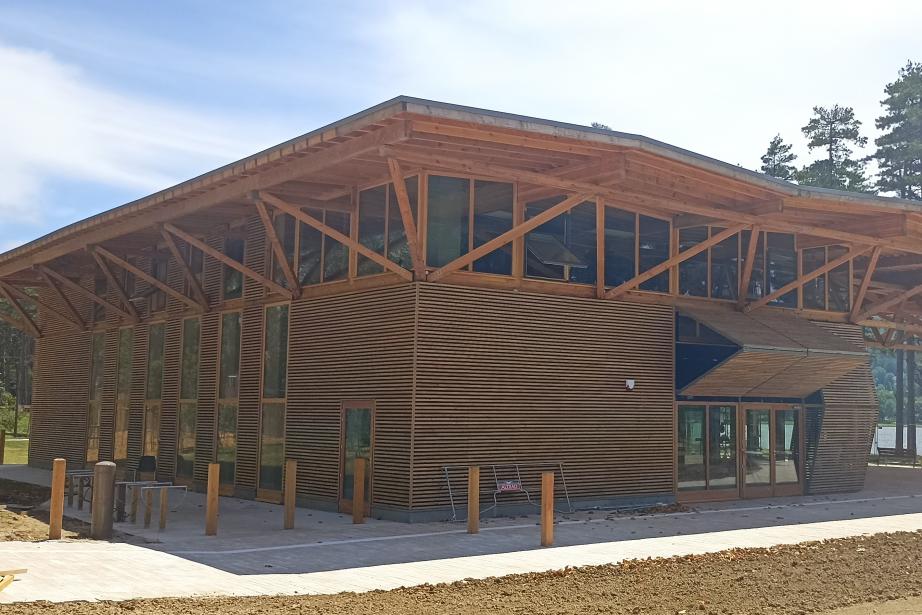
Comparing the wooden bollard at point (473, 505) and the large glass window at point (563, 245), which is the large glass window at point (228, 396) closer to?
the large glass window at point (563, 245)

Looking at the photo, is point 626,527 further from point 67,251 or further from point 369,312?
point 67,251

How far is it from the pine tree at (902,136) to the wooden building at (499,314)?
108ft

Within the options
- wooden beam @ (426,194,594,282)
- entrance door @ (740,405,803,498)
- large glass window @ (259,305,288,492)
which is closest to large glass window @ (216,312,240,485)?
large glass window @ (259,305,288,492)

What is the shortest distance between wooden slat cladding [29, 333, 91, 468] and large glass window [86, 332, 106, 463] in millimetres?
205

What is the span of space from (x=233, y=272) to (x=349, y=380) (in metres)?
5.44

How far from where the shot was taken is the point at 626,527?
1462 cm

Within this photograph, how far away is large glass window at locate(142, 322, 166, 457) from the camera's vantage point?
2262cm

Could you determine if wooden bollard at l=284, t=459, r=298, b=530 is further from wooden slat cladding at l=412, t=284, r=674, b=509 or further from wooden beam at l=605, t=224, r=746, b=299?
wooden beam at l=605, t=224, r=746, b=299

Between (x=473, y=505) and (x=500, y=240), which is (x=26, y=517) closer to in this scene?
(x=473, y=505)

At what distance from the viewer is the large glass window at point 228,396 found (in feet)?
64.1

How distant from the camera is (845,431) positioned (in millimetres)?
20766

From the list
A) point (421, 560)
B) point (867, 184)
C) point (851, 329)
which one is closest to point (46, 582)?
point (421, 560)

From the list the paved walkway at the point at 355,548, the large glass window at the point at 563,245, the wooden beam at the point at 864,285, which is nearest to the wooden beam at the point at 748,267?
the wooden beam at the point at 864,285

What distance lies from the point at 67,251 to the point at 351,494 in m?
11.5
